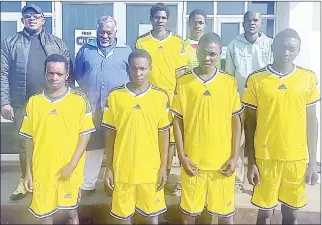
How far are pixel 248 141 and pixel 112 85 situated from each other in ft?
2.54

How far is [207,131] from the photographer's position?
6.73 feet

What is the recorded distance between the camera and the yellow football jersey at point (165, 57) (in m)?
2.08

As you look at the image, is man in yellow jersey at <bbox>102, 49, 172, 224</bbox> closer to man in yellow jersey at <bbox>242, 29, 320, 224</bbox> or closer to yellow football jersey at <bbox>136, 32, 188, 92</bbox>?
yellow football jersey at <bbox>136, 32, 188, 92</bbox>

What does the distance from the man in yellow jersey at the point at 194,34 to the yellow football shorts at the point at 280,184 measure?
2.02 feet

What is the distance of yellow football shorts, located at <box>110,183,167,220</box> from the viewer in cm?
210

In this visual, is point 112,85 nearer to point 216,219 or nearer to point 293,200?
point 216,219

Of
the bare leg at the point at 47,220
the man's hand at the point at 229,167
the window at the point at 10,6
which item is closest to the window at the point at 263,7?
the man's hand at the point at 229,167

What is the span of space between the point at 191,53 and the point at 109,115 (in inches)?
21.1

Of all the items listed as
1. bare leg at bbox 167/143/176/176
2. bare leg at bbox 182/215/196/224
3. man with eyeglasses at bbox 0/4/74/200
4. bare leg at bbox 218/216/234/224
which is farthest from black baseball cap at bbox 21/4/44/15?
bare leg at bbox 218/216/234/224

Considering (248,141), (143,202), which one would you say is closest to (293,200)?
(248,141)

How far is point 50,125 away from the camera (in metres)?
2.06

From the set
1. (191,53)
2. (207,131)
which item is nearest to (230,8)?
(191,53)

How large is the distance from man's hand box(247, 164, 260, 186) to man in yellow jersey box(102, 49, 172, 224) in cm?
45

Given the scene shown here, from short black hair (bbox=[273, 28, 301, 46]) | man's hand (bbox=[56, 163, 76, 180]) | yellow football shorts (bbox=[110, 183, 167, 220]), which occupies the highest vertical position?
short black hair (bbox=[273, 28, 301, 46])
